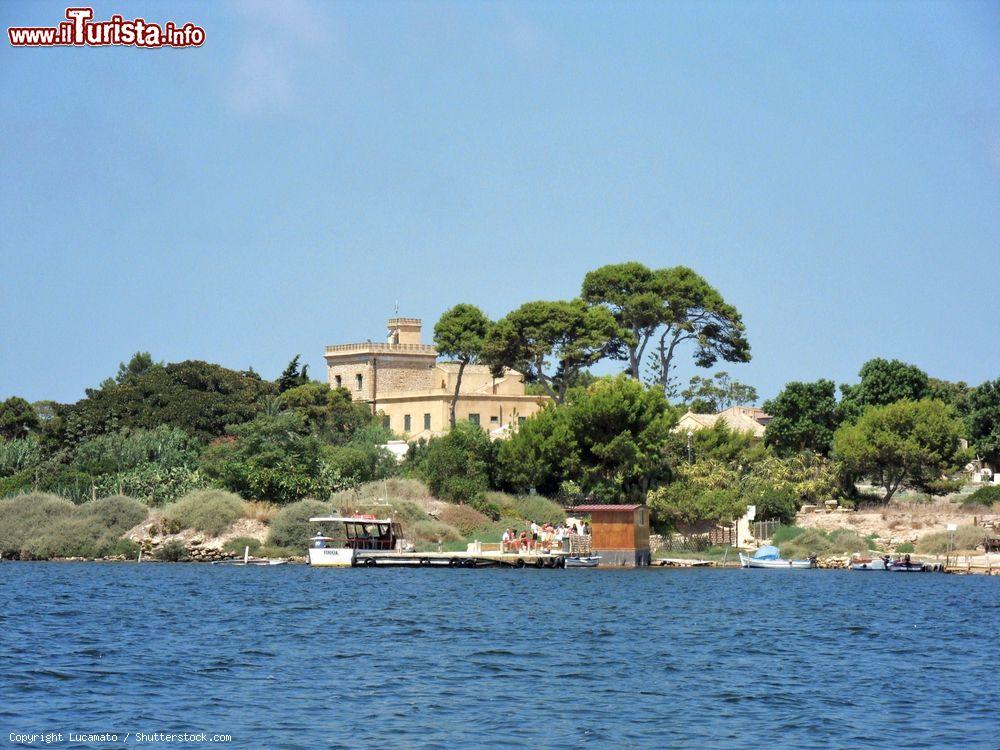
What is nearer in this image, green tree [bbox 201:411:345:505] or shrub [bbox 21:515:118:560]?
shrub [bbox 21:515:118:560]

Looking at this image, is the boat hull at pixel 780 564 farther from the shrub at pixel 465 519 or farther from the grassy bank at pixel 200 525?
the shrub at pixel 465 519

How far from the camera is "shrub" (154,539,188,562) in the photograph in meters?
55.9

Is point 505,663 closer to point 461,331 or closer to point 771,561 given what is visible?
point 771,561

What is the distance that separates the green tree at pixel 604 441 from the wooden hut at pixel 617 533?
3534 millimetres

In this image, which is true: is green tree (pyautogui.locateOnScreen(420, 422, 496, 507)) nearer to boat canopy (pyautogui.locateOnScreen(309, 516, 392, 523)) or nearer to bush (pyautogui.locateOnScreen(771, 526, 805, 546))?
boat canopy (pyautogui.locateOnScreen(309, 516, 392, 523))

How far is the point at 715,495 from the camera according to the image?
2200 inches

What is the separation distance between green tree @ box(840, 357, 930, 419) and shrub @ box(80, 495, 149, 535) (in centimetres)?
3578

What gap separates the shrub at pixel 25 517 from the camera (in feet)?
186

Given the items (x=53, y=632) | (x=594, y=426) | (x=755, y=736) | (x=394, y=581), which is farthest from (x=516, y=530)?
(x=755, y=736)

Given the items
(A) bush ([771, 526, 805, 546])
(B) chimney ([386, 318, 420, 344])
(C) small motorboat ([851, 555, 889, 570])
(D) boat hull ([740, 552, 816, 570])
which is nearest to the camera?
(C) small motorboat ([851, 555, 889, 570])

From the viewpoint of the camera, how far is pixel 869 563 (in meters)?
51.4

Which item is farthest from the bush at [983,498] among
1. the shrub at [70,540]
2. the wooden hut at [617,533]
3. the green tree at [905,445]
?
the shrub at [70,540]

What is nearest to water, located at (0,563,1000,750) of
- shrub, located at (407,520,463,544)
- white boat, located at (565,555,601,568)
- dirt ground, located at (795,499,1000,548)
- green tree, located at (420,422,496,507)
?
white boat, located at (565,555,601,568)

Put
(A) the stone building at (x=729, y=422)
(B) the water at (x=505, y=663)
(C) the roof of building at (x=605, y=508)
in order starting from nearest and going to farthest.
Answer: (B) the water at (x=505, y=663) → (C) the roof of building at (x=605, y=508) → (A) the stone building at (x=729, y=422)
